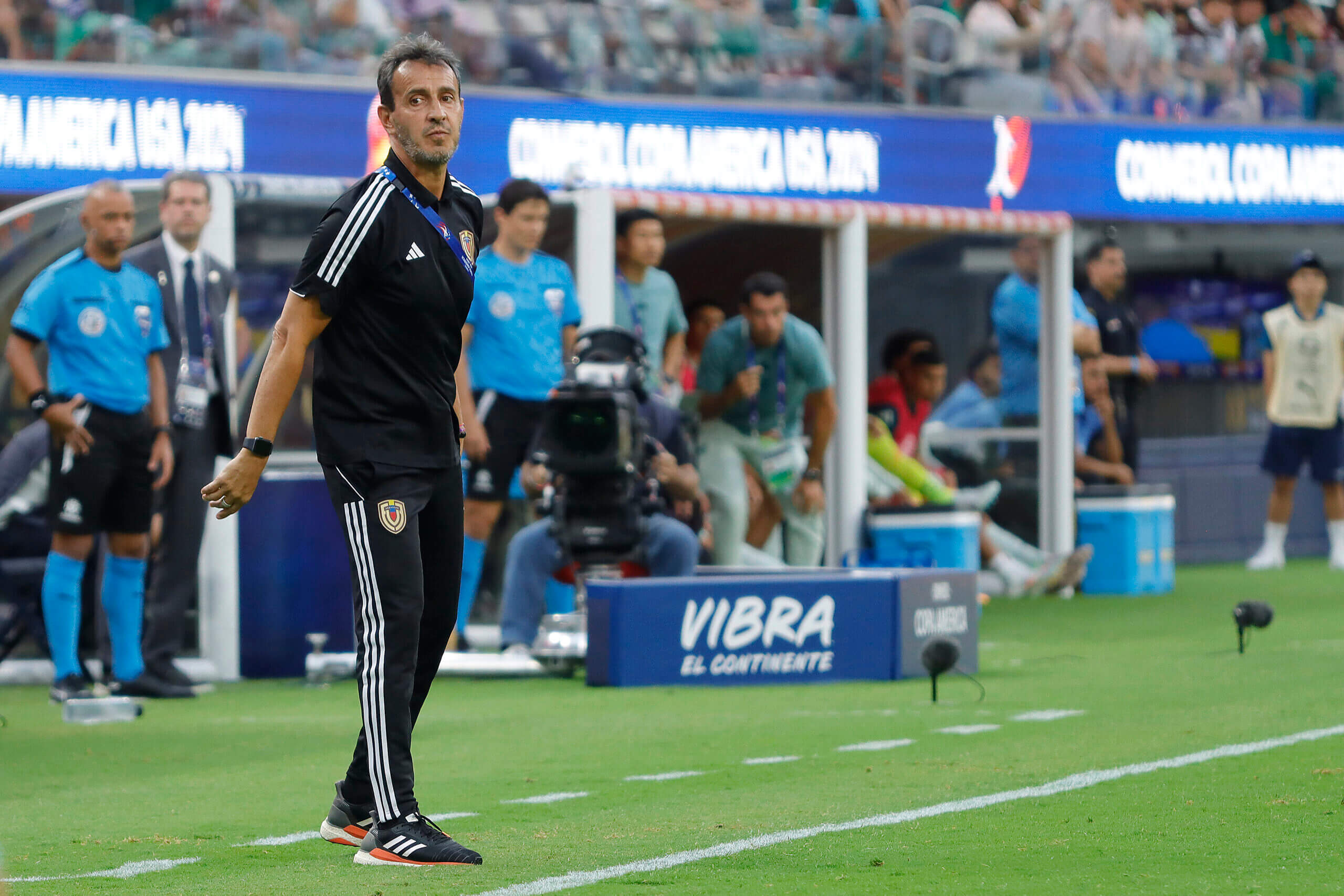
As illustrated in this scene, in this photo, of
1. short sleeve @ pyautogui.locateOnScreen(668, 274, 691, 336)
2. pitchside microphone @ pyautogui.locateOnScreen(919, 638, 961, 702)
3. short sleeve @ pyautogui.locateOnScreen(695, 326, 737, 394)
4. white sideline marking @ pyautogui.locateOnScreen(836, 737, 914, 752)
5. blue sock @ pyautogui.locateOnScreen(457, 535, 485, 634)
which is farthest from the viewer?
short sleeve @ pyautogui.locateOnScreen(695, 326, 737, 394)

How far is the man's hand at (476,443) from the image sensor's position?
9.91m

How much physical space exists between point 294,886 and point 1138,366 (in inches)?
460

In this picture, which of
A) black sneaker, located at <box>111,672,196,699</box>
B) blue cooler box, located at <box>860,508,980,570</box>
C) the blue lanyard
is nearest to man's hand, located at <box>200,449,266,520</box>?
the blue lanyard

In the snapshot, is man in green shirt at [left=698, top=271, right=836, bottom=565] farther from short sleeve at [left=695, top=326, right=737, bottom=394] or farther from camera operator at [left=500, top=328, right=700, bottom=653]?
camera operator at [left=500, top=328, right=700, bottom=653]

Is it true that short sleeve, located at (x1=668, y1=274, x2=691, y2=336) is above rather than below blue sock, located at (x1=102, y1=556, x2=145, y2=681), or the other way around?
above

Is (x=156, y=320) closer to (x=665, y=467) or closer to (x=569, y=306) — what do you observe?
(x=569, y=306)

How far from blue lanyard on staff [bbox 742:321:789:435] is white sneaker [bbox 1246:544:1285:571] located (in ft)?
19.3

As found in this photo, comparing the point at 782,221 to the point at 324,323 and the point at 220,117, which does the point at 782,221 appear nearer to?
the point at 220,117

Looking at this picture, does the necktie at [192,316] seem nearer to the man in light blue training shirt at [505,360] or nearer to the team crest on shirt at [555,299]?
the man in light blue training shirt at [505,360]

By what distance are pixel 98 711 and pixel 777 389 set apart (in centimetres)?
490

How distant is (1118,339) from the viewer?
1581 cm

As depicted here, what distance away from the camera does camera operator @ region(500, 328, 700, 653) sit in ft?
33.0

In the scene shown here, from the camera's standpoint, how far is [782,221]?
13.0m

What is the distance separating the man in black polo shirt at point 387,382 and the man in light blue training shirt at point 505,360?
5103mm
